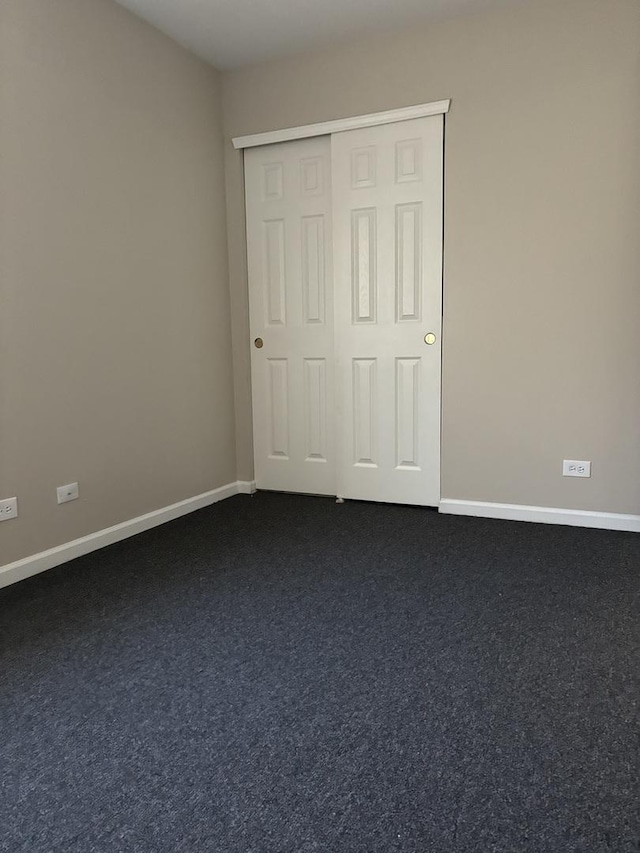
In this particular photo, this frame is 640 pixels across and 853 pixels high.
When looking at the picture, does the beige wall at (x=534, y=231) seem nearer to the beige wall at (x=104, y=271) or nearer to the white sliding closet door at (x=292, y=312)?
the white sliding closet door at (x=292, y=312)

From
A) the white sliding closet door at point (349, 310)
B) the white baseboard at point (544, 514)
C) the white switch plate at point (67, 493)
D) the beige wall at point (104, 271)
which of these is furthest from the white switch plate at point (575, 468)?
the white switch plate at point (67, 493)

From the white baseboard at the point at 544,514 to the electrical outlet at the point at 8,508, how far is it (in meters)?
2.19

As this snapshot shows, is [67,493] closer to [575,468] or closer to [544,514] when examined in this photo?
[544,514]

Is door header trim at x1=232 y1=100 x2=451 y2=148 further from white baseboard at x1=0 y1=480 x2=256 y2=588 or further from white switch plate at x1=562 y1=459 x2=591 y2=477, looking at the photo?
white baseboard at x1=0 y1=480 x2=256 y2=588

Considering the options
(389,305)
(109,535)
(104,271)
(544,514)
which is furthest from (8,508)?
(544,514)

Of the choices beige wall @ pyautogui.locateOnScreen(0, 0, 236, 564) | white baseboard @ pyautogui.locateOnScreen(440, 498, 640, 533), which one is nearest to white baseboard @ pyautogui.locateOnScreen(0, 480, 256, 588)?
beige wall @ pyautogui.locateOnScreen(0, 0, 236, 564)

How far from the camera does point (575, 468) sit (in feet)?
10.5

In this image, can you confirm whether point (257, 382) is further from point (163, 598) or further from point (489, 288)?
point (163, 598)

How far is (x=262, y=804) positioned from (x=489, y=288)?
2.73 meters

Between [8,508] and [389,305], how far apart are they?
222 centimetres

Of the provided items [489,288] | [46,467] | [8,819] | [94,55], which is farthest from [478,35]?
[8,819]

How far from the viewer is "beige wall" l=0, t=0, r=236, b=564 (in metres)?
2.57

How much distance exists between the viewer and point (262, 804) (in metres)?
1.29

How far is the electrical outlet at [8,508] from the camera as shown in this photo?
8.26 ft
